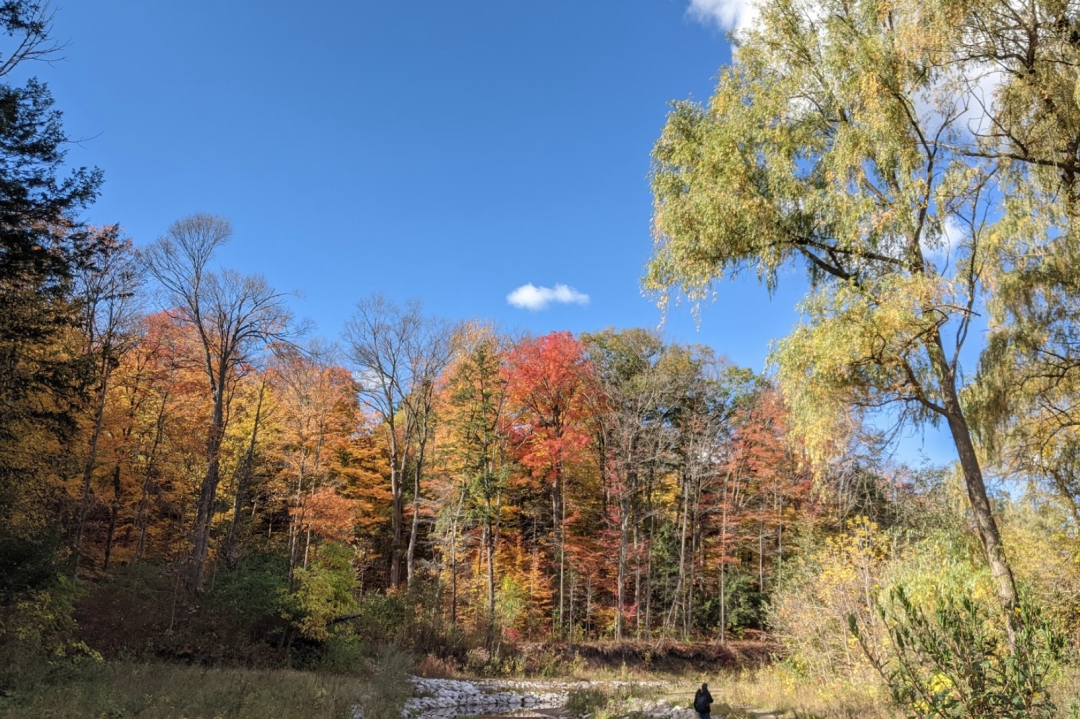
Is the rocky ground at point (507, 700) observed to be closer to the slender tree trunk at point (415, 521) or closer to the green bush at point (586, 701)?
the green bush at point (586, 701)

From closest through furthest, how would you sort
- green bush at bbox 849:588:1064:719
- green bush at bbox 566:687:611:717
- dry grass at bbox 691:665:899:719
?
1. green bush at bbox 849:588:1064:719
2. dry grass at bbox 691:665:899:719
3. green bush at bbox 566:687:611:717

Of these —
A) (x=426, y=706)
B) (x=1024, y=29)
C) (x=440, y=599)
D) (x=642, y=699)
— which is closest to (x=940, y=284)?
(x=1024, y=29)

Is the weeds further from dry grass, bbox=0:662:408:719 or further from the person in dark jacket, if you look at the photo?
the person in dark jacket

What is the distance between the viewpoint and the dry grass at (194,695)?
802cm

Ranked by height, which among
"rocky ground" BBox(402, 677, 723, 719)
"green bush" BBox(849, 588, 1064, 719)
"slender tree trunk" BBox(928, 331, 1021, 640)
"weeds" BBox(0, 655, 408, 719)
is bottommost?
"rocky ground" BBox(402, 677, 723, 719)

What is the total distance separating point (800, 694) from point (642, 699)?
563 cm

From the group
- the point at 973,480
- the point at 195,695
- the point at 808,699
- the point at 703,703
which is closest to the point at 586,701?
the point at 703,703

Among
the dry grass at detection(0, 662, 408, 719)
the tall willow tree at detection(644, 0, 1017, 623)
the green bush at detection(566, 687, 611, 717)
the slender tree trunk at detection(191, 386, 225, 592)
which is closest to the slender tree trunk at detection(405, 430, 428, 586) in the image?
the slender tree trunk at detection(191, 386, 225, 592)

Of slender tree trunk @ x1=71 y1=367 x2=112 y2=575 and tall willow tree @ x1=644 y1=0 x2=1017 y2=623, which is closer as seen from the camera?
tall willow tree @ x1=644 y1=0 x2=1017 y2=623

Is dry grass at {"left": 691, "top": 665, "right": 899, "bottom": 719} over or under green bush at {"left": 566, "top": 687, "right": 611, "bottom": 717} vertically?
over

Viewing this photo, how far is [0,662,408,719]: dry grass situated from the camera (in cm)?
802

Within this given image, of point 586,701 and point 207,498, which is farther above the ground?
point 207,498

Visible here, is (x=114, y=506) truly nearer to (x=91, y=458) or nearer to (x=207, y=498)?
(x=207, y=498)

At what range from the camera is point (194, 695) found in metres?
9.88
